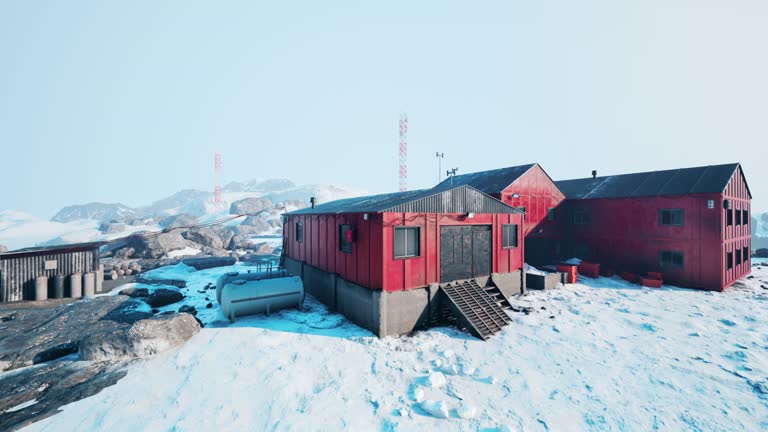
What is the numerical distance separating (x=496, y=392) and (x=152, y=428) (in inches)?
355

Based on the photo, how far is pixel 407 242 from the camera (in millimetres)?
13852

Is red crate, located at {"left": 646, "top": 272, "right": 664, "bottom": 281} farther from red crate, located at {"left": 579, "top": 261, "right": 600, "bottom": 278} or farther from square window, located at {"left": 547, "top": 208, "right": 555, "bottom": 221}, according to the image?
square window, located at {"left": 547, "top": 208, "right": 555, "bottom": 221}

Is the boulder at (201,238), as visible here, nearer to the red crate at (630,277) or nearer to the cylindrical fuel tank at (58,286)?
the cylindrical fuel tank at (58,286)

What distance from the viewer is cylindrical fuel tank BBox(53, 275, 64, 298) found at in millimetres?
19094

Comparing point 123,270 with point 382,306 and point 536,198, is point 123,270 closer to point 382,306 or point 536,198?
point 382,306

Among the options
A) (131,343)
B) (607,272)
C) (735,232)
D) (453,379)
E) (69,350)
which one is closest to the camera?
(453,379)

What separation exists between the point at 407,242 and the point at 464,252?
12.1 ft

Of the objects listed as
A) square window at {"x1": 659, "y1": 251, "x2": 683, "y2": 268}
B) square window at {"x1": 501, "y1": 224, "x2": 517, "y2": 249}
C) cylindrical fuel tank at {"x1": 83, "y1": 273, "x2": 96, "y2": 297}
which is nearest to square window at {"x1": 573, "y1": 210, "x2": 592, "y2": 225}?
square window at {"x1": 659, "y1": 251, "x2": 683, "y2": 268}

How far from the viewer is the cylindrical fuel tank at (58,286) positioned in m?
19.1

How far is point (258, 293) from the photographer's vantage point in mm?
14711

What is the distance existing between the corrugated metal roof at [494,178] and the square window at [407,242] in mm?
12780

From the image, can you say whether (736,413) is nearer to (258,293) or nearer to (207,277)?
(258,293)

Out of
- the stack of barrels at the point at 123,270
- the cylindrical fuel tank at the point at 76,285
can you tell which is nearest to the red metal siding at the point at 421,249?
the cylindrical fuel tank at the point at 76,285

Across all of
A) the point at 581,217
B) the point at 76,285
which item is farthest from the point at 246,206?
the point at 581,217
